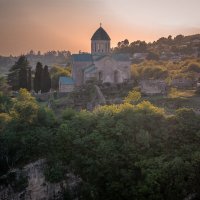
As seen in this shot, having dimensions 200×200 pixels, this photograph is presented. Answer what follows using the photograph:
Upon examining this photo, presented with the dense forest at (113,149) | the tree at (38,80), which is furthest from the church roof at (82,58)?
the dense forest at (113,149)

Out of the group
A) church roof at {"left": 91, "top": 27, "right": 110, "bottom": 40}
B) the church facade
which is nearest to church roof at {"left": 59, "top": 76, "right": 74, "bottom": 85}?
the church facade

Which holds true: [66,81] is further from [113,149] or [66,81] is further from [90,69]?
[113,149]

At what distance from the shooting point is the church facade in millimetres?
40500

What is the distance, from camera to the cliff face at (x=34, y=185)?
2189cm

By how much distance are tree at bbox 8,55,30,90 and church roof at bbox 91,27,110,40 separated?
336 inches

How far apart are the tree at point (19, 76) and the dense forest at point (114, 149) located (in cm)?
1870

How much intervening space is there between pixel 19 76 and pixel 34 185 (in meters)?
23.9

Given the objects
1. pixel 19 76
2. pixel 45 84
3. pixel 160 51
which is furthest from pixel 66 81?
pixel 160 51

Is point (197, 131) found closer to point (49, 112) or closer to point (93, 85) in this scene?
point (49, 112)

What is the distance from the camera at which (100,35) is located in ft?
141

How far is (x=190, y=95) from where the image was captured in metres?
34.5

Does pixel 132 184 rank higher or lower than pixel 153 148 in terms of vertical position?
lower

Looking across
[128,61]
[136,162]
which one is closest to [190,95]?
[128,61]

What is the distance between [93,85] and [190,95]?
9033mm
